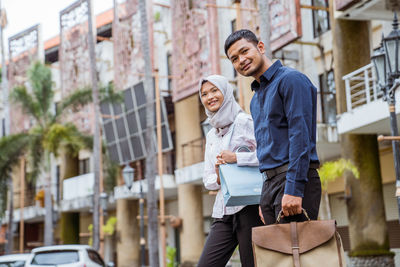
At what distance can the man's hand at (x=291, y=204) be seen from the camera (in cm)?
357

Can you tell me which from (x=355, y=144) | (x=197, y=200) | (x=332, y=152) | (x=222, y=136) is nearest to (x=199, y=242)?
(x=197, y=200)

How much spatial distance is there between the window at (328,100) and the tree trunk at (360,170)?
3.80 meters

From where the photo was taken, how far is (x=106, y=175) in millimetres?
30328

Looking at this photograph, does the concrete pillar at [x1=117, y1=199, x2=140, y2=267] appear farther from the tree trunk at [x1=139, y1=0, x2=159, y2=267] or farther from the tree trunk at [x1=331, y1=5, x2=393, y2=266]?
the tree trunk at [x1=331, y1=5, x2=393, y2=266]

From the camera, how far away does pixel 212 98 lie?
4715 millimetres

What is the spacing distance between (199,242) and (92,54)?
917cm

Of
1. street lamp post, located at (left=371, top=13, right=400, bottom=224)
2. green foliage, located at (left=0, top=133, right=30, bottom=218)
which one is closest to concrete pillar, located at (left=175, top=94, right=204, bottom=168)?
green foliage, located at (left=0, top=133, right=30, bottom=218)

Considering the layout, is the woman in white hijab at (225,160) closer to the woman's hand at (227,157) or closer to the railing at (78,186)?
the woman's hand at (227,157)

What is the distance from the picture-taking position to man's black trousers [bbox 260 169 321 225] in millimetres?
3693

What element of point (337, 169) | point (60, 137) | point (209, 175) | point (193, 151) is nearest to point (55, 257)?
point (337, 169)

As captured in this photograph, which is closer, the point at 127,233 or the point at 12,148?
the point at 12,148

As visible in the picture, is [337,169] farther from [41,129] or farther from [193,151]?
[41,129]

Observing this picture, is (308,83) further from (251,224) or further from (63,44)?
(63,44)

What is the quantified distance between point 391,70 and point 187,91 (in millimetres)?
15348
